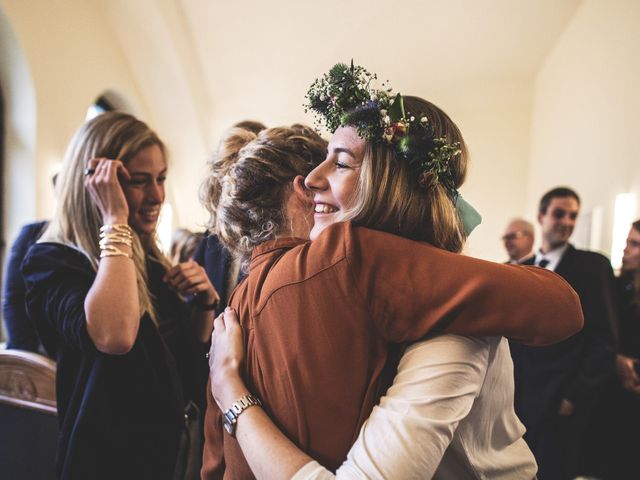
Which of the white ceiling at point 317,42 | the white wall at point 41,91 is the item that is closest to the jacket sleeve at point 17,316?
the white ceiling at point 317,42

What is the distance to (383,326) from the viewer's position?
2.11 feet

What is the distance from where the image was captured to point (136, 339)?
1.23 meters

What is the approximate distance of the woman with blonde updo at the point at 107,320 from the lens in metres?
1.12

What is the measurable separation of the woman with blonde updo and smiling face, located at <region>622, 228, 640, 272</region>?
2.30 m

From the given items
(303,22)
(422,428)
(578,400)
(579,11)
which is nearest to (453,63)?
(303,22)

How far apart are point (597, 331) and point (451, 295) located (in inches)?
80.6

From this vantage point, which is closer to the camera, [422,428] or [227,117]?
[422,428]

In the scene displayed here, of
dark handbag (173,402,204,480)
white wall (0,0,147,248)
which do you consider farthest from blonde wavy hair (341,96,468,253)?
white wall (0,0,147,248)

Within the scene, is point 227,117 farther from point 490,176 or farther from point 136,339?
point 136,339

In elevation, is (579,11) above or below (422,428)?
above

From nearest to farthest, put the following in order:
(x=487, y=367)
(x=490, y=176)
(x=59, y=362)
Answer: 1. (x=487, y=367)
2. (x=59, y=362)
3. (x=490, y=176)

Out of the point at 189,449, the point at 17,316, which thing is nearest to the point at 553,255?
the point at 189,449

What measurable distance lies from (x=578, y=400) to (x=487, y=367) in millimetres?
2000

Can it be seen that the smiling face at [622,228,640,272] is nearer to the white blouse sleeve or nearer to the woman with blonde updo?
the white blouse sleeve
